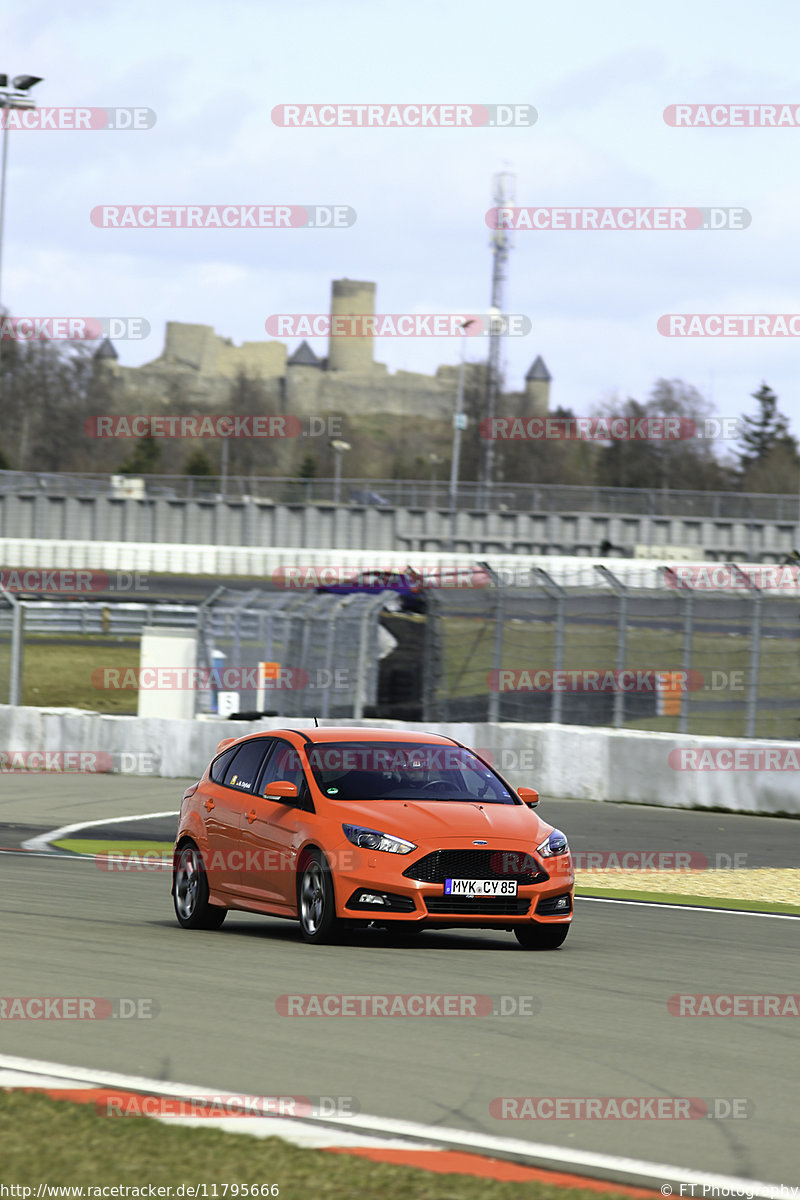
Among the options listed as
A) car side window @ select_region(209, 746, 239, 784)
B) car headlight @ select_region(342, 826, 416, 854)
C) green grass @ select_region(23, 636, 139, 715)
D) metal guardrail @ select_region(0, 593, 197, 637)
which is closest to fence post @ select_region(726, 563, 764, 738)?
car side window @ select_region(209, 746, 239, 784)

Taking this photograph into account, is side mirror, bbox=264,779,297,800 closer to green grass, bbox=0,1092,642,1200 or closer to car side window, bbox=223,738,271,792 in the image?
car side window, bbox=223,738,271,792

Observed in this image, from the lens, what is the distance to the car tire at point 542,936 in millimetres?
9812

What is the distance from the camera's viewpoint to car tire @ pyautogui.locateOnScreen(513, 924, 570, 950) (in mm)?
9812

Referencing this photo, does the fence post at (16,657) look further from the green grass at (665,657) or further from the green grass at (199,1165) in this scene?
the green grass at (199,1165)

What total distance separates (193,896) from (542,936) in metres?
2.28

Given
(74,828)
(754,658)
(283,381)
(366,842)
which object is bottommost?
(74,828)

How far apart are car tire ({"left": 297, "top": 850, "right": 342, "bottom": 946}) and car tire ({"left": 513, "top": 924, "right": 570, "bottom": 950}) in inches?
43.8

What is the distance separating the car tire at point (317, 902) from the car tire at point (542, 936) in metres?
1.11

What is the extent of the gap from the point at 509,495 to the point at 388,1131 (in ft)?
152

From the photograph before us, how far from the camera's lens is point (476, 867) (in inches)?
371

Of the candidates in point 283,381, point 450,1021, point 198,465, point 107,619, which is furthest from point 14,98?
point 283,381

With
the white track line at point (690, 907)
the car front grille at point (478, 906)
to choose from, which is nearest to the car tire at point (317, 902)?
the car front grille at point (478, 906)

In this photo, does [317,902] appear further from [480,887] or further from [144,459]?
[144,459]

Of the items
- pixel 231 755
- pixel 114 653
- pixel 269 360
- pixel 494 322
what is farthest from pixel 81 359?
pixel 231 755
